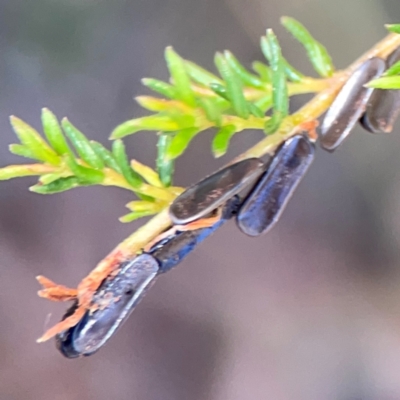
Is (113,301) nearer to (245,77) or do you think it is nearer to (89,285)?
(89,285)

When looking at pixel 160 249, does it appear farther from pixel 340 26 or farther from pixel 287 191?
pixel 340 26

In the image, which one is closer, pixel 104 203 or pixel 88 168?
pixel 88 168

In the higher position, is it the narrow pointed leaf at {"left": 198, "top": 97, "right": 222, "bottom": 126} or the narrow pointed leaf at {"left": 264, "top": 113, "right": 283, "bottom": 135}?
the narrow pointed leaf at {"left": 198, "top": 97, "right": 222, "bottom": 126}

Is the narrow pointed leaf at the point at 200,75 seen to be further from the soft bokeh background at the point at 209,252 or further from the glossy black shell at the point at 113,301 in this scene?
the soft bokeh background at the point at 209,252

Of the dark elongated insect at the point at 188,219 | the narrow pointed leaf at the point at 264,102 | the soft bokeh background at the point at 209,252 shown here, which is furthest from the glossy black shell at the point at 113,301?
the soft bokeh background at the point at 209,252

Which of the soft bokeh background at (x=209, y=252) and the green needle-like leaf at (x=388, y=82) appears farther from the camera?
the soft bokeh background at (x=209, y=252)

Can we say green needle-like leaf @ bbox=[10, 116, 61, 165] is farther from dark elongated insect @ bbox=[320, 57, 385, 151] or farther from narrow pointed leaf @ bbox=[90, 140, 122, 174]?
dark elongated insect @ bbox=[320, 57, 385, 151]

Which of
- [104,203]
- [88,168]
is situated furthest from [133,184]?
[104,203]

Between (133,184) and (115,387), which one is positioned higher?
(133,184)

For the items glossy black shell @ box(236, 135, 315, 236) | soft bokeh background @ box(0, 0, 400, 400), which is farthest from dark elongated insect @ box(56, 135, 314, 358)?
soft bokeh background @ box(0, 0, 400, 400)
